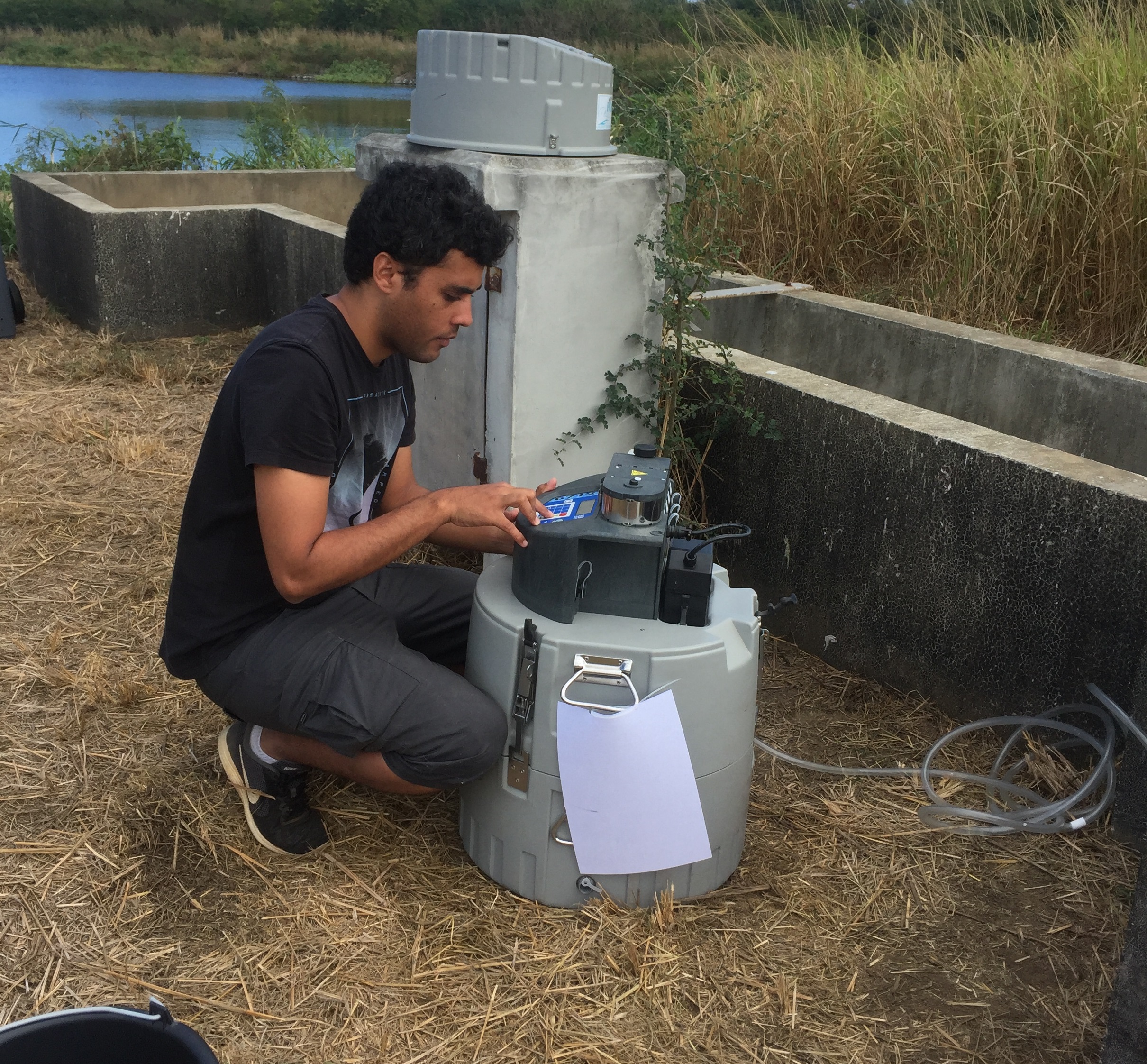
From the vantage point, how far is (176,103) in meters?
15.7

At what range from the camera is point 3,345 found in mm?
5598

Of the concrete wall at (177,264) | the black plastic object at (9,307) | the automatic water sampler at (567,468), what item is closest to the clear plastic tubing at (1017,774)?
the automatic water sampler at (567,468)

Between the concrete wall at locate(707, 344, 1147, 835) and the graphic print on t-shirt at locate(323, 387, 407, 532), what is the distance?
1.18m

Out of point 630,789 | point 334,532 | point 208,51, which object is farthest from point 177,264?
point 208,51

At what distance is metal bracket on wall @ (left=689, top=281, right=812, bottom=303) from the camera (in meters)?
4.02

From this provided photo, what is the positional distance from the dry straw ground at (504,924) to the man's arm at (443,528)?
605 millimetres

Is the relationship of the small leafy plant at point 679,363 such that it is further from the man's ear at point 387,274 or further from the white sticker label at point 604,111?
the man's ear at point 387,274

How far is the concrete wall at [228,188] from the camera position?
7.00 metres

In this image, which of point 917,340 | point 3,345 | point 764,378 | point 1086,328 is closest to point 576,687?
point 764,378

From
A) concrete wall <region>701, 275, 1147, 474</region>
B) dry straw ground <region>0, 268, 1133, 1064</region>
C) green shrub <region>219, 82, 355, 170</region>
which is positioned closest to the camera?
dry straw ground <region>0, 268, 1133, 1064</region>

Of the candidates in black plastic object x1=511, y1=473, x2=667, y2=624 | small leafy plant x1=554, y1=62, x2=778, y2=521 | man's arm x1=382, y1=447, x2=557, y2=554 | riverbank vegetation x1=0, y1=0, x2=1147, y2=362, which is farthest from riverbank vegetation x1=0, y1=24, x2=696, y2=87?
black plastic object x1=511, y1=473, x2=667, y2=624

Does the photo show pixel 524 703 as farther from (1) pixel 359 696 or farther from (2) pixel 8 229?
(2) pixel 8 229

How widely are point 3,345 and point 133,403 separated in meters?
1.23

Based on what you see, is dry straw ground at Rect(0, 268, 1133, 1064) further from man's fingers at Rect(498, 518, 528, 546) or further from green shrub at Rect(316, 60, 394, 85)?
green shrub at Rect(316, 60, 394, 85)
